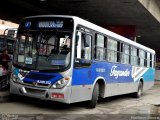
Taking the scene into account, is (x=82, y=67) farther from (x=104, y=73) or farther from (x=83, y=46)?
(x=104, y=73)

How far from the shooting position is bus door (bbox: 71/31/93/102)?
11115 mm

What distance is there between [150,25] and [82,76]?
1736 centimetres

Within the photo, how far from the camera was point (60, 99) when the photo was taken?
10.8 meters

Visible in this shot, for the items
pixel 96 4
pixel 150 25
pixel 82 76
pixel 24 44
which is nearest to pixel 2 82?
pixel 24 44

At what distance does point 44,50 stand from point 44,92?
4.03ft

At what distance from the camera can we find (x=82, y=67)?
1150cm

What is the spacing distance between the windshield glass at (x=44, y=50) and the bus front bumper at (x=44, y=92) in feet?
2.01

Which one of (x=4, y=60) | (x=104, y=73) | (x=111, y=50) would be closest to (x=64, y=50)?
(x=104, y=73)

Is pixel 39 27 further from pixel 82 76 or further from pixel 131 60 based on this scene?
pixel 131 60

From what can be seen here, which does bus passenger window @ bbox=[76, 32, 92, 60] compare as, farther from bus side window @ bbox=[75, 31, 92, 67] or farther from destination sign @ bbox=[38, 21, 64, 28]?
destination sign @ bbox=[38, 21, 64, 28]

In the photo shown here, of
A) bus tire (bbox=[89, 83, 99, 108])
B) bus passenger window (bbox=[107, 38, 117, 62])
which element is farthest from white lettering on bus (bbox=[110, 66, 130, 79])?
bus tire (bbox=[89, 83, 99, 108])

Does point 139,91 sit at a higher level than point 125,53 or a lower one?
lower

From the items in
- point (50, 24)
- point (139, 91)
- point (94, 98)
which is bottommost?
point (139, 91)

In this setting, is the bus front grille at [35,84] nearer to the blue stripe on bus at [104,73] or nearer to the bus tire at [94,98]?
the blue stripe on bus at [104,73]
